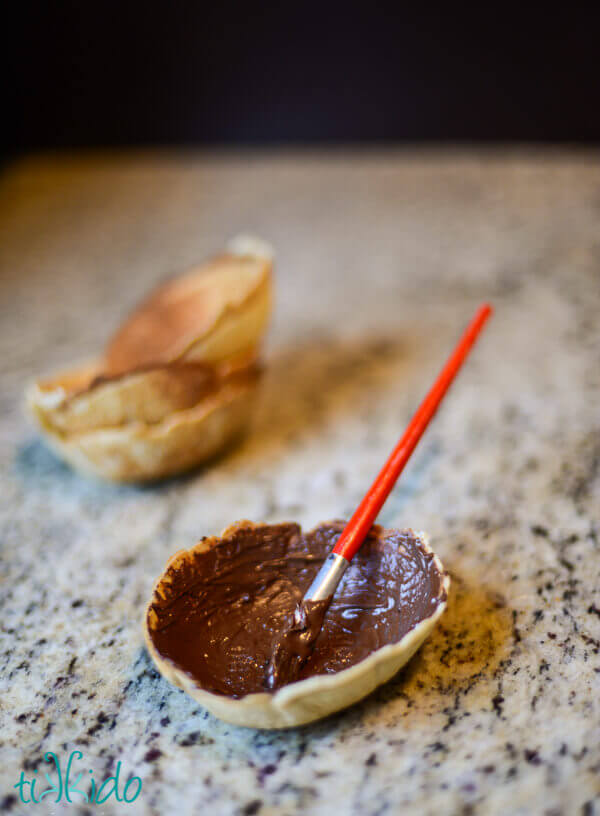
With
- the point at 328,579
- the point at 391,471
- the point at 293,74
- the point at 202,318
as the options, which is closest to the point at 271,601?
the point at 328,579

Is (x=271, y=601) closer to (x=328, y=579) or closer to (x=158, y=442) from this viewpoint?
(x=328, y=579)

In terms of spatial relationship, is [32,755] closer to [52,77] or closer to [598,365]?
[598,365]

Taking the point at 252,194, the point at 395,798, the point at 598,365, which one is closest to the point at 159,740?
the point at 395,798

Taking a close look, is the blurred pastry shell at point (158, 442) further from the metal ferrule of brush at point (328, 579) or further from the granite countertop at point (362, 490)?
the metal ferrule of brush at point (328, 579)
